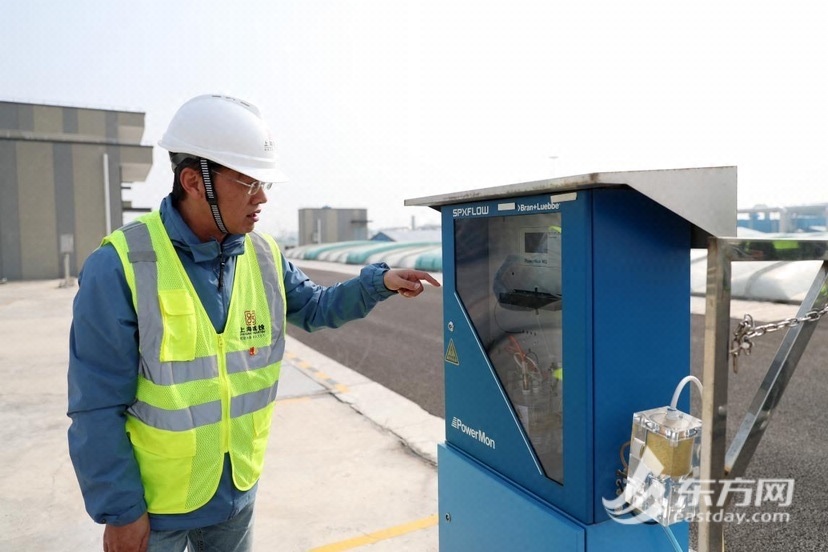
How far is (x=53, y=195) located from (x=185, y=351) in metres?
27.0

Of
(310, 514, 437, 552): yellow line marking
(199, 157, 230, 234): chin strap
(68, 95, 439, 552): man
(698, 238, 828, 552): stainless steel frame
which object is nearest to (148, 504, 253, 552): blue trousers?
(68, 95, 439, 552): man

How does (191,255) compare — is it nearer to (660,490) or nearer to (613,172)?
(613,172)

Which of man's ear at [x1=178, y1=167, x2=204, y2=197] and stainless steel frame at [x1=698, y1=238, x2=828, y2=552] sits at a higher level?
man's ear at [x1=178, y1=167, x2=204, y2=197]

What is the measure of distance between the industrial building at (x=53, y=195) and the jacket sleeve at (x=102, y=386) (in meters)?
25.5

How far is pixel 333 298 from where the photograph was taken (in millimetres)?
2498

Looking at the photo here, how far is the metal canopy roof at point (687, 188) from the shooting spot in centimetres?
162

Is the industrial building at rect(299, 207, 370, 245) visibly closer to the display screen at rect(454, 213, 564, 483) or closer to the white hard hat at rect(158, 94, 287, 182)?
the display screen at rect(454, 213, 564, 483)

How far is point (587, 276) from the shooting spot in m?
1.80

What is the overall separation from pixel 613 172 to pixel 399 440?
371 cm

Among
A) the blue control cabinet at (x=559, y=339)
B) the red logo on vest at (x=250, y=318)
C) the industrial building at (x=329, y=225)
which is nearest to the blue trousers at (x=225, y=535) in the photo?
the red logo on vest at (x=250, y=318)

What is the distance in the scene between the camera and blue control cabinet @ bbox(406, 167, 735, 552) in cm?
180

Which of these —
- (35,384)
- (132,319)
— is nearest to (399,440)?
(132,319)

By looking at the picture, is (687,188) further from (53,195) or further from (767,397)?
(53,195)

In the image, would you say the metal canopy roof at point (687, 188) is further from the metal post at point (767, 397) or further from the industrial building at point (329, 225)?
the industrial building at point (329, 225)
